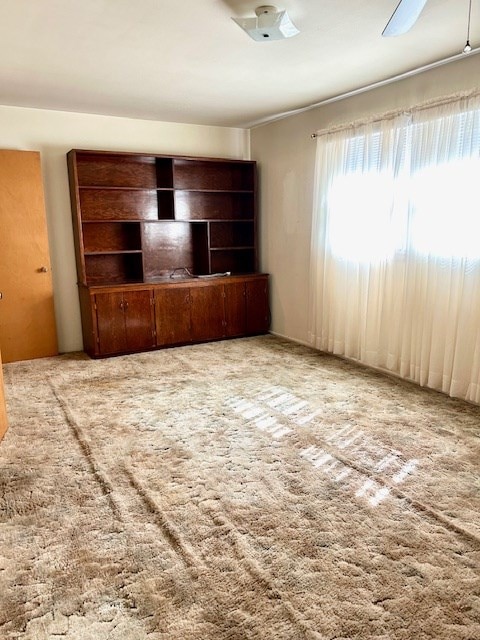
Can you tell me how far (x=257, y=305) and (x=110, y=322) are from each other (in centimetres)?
182

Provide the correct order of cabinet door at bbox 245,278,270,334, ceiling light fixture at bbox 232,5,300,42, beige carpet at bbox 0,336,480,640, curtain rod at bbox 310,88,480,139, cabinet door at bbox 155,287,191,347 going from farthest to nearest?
cabinet door at bbox 245,278,270,334 < cabinet door at bbox 155,287,191,347 < curtain rod at bbox 310,88,480,139 < ceiling light fixture at bbox 232,5,300,42 < beige carpet at bbox 0,336,480,640

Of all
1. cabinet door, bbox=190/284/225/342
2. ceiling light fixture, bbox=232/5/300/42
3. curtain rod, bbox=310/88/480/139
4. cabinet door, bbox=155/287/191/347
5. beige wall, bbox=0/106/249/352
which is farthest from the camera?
cabinet door, bbox=190/284/225/342

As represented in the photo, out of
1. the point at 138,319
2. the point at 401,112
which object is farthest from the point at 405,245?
the point at 138,319

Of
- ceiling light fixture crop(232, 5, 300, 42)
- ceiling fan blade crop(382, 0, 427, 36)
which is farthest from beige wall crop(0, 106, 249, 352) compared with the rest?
ceiling fan blade crop(382, 0, 427, 36)

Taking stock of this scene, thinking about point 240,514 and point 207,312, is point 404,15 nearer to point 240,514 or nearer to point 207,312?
point 240,514

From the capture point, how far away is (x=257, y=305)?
18.7 feet

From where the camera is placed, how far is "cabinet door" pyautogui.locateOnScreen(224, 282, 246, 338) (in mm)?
5473

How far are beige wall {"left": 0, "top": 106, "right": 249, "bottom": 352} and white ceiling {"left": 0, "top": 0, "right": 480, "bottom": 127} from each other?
0.72ft

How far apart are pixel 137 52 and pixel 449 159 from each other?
7.75ft

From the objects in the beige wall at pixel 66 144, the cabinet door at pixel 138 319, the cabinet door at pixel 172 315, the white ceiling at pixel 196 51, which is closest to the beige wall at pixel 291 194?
the white ceiling at pixel 196 51

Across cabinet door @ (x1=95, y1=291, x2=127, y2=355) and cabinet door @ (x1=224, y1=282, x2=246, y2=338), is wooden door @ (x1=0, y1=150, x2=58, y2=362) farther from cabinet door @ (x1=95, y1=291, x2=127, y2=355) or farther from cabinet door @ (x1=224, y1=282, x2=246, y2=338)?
cabinet door @ (x1=224, y1=282, x2=246, y2=338)

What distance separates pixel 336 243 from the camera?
15.0ft

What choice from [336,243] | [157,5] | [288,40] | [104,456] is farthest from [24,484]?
[336,243]

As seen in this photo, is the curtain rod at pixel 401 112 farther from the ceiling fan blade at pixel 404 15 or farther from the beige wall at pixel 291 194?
the ceiling fan blade at pixel 404 15
